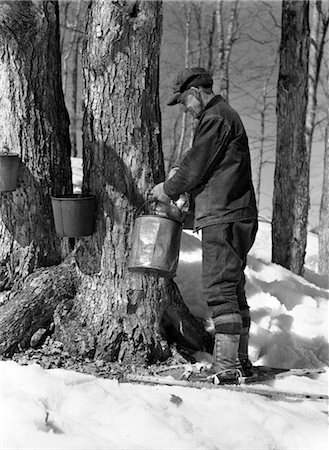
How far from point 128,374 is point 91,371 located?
11.0 inches

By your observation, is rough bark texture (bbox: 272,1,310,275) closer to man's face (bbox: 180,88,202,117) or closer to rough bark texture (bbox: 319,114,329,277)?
→ rough bark texture (bbox: 319,114,329,277)

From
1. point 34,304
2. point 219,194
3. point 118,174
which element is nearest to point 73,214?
point 118,174

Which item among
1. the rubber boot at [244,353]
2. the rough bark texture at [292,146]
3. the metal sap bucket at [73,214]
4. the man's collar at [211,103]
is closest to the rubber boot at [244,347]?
the rubber boot at [244,353]

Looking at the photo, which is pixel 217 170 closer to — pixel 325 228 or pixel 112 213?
pixel 112 213

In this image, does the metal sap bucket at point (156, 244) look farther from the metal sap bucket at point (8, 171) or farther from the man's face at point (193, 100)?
the metal sap bucket at point (8, 171)

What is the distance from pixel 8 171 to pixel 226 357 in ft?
6.24

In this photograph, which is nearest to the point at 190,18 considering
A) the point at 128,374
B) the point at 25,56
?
the point at 25,56

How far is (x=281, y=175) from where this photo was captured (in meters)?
6.56

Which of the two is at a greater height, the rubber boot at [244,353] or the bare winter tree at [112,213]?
the bare winter tree at [112,213]

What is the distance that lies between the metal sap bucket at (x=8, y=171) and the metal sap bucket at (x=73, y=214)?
0.34m

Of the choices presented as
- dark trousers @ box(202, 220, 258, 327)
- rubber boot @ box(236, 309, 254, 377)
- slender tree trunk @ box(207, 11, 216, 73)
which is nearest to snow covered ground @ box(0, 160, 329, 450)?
rubber boot @ box(236, 309, 254, 377)

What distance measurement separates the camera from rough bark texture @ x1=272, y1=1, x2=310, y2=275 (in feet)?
20.9

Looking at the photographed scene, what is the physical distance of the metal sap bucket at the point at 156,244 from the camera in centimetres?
368

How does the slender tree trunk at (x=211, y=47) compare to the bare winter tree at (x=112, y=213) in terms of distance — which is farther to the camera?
the slender tree trunk at (x=211, y=47)
